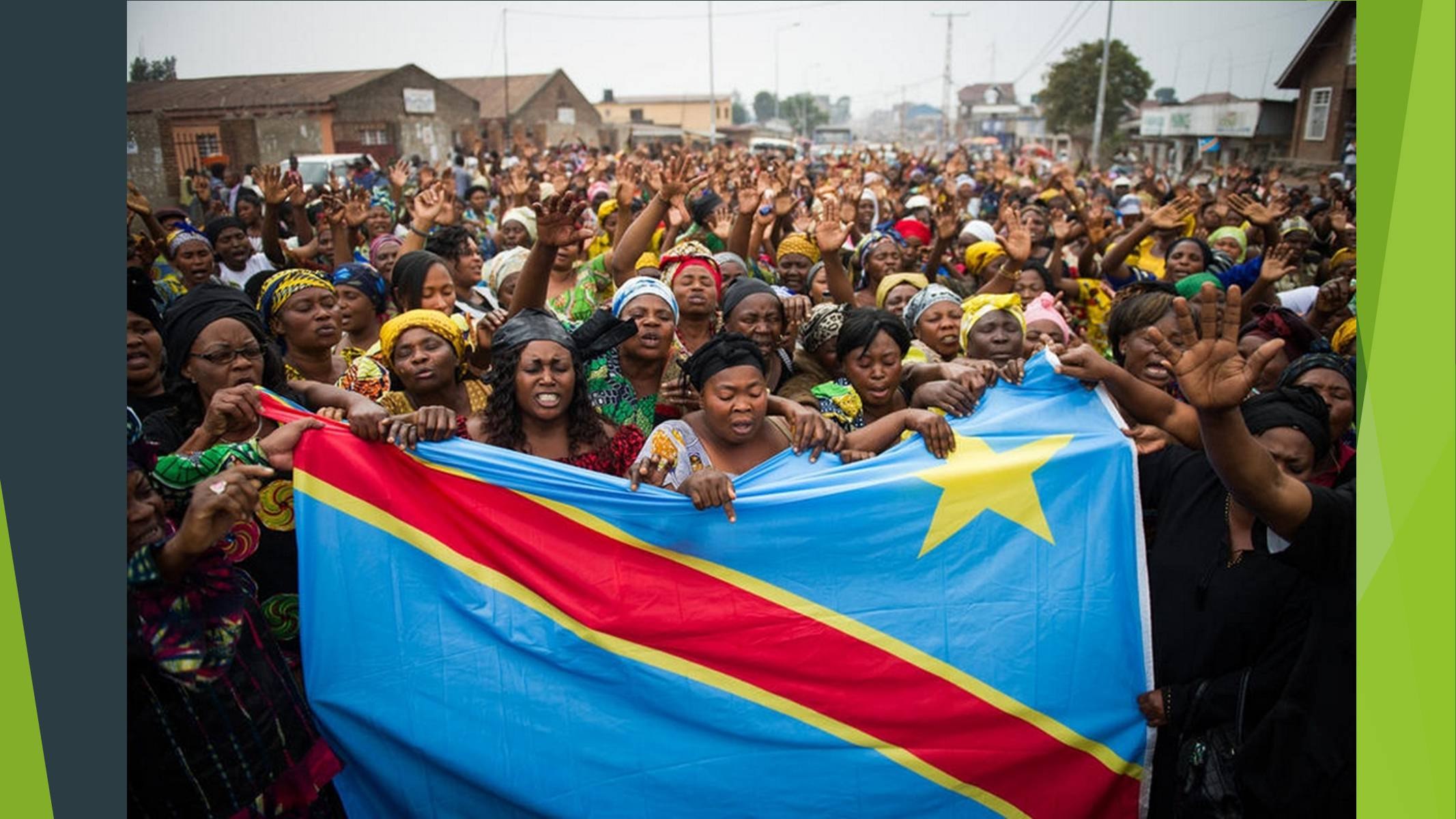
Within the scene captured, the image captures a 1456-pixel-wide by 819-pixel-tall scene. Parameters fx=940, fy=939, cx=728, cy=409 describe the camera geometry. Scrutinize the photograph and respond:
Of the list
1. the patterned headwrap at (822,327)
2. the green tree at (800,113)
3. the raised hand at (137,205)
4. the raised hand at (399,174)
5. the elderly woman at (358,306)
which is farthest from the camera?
the green tree at (800,113)

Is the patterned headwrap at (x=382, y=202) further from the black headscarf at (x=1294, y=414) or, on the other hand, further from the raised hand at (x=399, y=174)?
the black headscarf at (x=1294, y=414)

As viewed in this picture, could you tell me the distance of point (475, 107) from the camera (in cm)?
4288

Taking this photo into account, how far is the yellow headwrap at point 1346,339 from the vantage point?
4789 mm

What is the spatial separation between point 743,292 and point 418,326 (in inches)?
62.7

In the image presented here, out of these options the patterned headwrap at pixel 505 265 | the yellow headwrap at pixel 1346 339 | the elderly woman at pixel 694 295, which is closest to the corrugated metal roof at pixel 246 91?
the patterned headwrap at pixel 505 265

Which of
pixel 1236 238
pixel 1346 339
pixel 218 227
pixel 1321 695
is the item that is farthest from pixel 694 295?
Result: pixel 1236 238

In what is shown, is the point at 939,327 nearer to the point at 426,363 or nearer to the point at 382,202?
the point at 426,363

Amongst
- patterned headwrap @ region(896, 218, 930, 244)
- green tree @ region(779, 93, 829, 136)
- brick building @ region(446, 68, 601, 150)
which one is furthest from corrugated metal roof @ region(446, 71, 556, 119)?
green tree @ region(779, 93, 829, 136)

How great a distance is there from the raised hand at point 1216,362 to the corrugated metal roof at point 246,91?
19.9 m

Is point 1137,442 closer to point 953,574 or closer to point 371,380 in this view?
point 953,574
